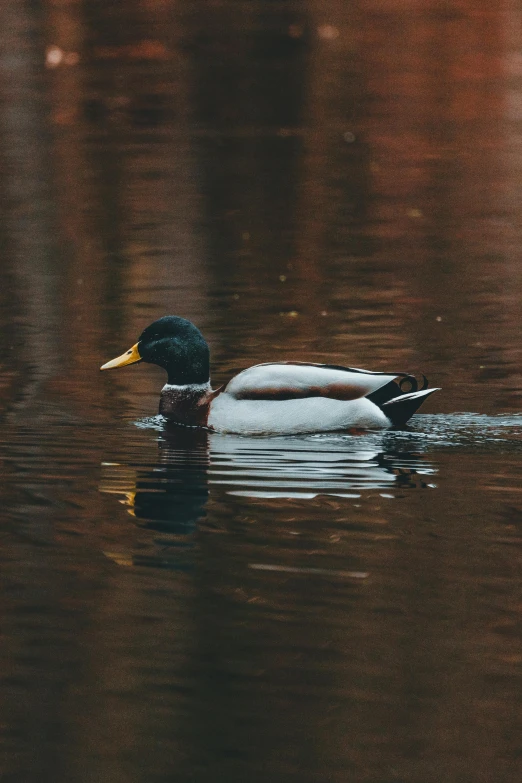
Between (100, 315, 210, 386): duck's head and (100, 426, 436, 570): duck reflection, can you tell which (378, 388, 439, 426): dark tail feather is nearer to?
(100, 426, 436, 570): duck reflection

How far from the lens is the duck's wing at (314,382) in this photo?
1017 centimetres

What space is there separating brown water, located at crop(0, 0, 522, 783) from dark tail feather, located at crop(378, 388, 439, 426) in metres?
0.15

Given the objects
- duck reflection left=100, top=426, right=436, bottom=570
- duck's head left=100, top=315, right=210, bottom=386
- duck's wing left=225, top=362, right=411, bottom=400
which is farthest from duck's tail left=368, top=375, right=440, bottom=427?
duck's head left=100, top=315, right=210, bottom=386

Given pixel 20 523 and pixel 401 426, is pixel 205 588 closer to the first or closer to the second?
pixel 20 523

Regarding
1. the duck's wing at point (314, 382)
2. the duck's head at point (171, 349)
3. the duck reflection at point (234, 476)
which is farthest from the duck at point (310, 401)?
the duck's head at point (171, 349)

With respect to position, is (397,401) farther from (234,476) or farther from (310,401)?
(234,476)

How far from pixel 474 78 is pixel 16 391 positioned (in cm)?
2364

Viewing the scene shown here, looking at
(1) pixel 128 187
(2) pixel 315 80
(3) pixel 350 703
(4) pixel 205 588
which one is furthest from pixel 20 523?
(2) pixel 315 80

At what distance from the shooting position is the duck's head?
11039 mm

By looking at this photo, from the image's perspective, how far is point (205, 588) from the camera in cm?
675

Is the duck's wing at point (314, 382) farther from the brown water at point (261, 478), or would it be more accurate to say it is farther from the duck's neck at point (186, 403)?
the duck's neck at point (186, 403)

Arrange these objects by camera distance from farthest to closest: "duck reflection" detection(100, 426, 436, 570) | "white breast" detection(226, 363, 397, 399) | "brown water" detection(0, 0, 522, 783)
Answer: "white breast" detection(226, 363, 397, 399) → "duck reflection" detection(100, 426, 436, 570) → "brown water" detection(0, 0, 522, 783)

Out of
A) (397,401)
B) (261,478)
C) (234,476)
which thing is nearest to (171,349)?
(397,401)

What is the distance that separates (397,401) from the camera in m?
10.1
